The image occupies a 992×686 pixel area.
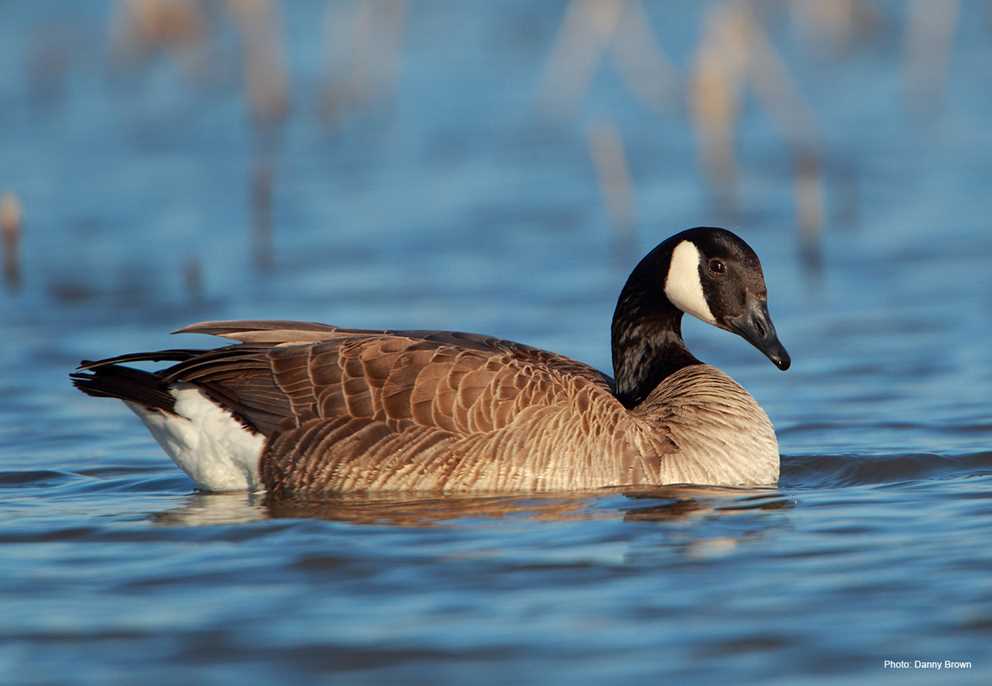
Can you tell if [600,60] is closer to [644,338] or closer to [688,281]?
[644,338]

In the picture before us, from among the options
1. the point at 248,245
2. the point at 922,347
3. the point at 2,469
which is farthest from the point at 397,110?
the point at 2,469

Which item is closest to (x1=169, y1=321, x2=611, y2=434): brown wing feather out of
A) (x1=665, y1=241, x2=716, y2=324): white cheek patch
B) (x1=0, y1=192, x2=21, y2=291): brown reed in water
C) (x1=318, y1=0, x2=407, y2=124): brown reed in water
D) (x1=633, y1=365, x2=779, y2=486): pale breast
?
(x1=633, y1=365, x2=779, y2=486): pale breast

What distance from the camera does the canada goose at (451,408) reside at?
339 inches

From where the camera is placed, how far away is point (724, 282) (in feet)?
30.0

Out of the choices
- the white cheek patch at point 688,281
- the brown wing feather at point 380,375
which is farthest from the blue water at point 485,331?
the white cheek patch at point 688,281

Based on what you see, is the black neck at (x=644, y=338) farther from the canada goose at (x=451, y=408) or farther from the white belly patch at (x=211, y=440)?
the white belly patch at (x=211, y=440)

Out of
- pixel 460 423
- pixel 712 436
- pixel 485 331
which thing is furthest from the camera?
pixel 485 331

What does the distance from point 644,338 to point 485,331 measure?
4.07 meters

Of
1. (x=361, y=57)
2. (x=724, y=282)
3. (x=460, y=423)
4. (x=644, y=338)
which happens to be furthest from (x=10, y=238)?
(x=361, y=57)

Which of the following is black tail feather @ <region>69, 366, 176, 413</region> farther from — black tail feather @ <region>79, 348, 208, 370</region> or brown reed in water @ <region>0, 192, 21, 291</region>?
brown reed in water @ <region>0, 192, 21, 291</region>

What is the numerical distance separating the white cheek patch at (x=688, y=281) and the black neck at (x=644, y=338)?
0.15 m

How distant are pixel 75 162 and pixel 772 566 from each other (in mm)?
14953

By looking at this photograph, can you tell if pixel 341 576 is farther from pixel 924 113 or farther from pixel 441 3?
pixel 441 3

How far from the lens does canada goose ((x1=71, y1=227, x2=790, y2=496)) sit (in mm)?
8602
